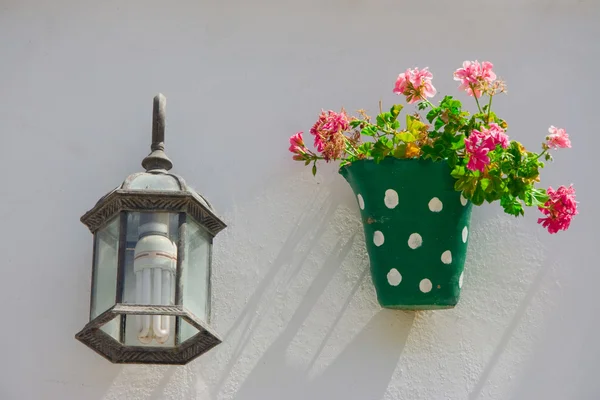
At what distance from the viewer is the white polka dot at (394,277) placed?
3219mm

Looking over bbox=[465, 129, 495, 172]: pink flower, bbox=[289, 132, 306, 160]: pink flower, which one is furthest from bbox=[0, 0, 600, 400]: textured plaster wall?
bbox=[465, 129, 495, 172]: pink flower

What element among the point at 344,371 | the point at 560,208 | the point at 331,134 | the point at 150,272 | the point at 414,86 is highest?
the point at 414,86

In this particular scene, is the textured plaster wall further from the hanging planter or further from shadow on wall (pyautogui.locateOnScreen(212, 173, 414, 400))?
the hanging planter

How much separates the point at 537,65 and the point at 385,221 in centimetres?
90

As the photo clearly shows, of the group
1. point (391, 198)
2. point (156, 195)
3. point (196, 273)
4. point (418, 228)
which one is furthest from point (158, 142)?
point (418, 228)

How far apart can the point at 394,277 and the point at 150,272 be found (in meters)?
0.75

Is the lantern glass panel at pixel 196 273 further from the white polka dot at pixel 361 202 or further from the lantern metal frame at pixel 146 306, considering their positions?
the white polka dot at pixel 361 202

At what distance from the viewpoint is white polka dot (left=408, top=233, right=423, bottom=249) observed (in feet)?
10.5

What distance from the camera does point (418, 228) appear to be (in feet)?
10.5

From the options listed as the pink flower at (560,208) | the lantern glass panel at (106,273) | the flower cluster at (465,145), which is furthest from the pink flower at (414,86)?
A: the lantern glass panel at (106,273)

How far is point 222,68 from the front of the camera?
3.61 m

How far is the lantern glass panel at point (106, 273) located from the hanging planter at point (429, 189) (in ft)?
2.28

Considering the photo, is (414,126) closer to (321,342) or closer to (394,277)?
(394,277)

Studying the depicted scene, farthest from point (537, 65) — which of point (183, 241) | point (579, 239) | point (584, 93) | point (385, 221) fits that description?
point (183, 241)
